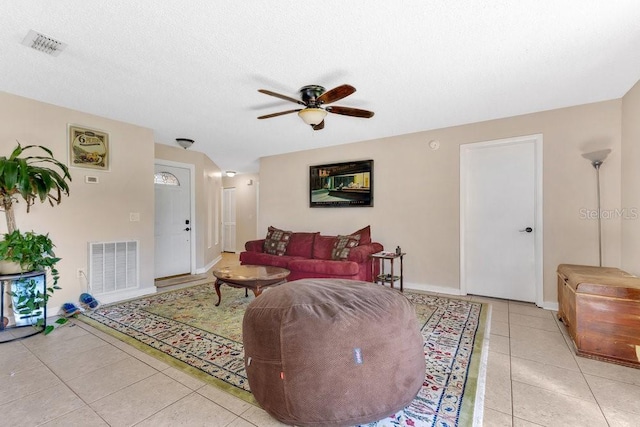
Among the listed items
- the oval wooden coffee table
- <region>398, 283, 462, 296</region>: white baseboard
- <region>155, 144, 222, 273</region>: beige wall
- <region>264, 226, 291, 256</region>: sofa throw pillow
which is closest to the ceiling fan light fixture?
the oval wooden coffee table

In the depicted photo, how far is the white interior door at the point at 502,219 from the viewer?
3.66 meters

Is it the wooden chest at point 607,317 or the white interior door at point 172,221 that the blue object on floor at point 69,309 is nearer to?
the white interior door at point 172,221

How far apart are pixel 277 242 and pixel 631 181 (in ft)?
14.6

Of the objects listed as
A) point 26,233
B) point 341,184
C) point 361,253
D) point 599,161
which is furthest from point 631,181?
point 26,233

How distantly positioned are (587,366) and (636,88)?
2637 mm

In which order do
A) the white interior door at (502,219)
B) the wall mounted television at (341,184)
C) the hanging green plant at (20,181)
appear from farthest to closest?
the wall mounted television at (341,184) < the white interior door at (502,219) < the hanging green plant at (20,181)

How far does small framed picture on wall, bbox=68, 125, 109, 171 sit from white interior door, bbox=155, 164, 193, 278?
1326 millimetres

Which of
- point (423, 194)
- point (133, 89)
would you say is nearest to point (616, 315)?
point (423, 194)

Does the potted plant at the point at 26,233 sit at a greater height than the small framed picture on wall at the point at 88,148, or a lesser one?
lesser

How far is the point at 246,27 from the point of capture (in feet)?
6.52

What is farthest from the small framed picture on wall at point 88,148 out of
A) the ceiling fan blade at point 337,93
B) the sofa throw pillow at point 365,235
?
the sofa throw pillow at point 365,235

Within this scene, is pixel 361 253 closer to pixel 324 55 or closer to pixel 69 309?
pixel 324 55

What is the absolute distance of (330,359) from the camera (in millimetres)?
1460

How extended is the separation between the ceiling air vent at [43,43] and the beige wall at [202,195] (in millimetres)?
2881
